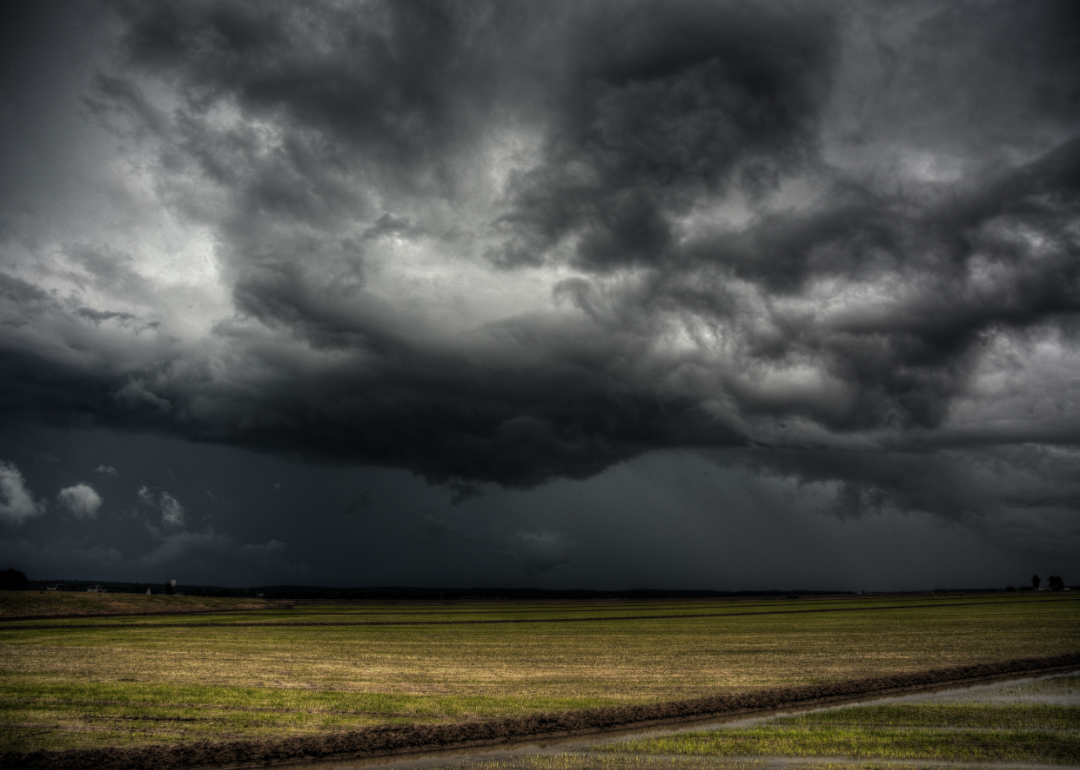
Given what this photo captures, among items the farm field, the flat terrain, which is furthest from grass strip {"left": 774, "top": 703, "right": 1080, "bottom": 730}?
the flat terrain

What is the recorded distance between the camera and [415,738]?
18.9m

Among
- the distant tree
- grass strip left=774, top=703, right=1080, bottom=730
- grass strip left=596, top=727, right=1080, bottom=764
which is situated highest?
grass strip left=596, top=727, right=1080, bottom=764

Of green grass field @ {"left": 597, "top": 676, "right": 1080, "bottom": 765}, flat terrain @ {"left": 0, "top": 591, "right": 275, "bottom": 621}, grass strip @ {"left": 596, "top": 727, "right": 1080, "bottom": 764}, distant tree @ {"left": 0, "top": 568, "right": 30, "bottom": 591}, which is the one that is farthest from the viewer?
distant tree @ {"left": 0, "top": 568, "right": 30, "bottom": 591}

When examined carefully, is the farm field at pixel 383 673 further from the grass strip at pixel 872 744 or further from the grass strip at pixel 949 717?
the grass strip at pixel 872 744

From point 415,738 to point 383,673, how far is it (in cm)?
1675

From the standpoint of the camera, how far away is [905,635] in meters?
55.9

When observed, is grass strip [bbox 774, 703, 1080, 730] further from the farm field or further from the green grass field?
the farm field

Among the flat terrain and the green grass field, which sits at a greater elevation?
the green grass field

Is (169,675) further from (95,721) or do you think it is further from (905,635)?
(905,635)

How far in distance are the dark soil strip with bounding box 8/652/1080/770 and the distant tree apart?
635 feet

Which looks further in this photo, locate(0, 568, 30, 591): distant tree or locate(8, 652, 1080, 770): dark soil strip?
locate(0, 568, 30, 591): distant tree

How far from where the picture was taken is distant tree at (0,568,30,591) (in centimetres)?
16625

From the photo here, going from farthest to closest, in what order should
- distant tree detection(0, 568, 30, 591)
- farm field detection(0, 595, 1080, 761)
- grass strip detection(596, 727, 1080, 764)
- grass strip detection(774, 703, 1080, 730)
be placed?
1. distant tree detection(0, 568, 30, 591)
2. farm field detection(0, 595, 1080, 761)
3. grass strip detection(774, 703, 1080, 730)
4. grass strip detection(596, 727, 1080, 764)

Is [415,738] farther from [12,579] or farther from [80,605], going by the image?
[12,579]
